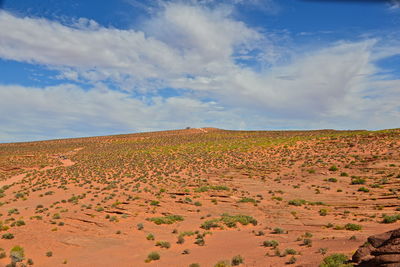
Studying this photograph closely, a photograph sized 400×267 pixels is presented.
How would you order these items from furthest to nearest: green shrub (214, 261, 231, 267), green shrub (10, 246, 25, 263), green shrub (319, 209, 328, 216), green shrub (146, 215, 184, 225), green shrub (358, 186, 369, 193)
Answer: green shrub (358, 186, 369, 193) → green shrub (146, 215, 184, 225) → green shrub (319, 209, 328, 216) → green shrub (10, 246, 25, 263) → green shrub (214, 261, 231, 267)

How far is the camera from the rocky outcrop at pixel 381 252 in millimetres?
7105

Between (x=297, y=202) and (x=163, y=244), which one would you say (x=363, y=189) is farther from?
(x=163, y=244)

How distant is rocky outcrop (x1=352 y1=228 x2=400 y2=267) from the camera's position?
7105 millimetres

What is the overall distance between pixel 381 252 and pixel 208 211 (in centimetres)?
1488

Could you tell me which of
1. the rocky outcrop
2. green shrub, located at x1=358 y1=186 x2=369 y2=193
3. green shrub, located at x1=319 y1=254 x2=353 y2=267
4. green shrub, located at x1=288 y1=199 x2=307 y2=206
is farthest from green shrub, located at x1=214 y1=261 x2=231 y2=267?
green shrub, located at x1=358 y1=186 x2=369 y2=193

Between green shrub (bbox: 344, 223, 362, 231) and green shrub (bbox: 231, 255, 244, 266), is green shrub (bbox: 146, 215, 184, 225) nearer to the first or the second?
green shrub (bbox: 231, 255, 244, 266)

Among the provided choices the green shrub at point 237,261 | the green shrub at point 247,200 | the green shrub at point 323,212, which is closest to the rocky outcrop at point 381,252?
the green shrub at point 237,261

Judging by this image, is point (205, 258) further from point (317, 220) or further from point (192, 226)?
point (317, 220)

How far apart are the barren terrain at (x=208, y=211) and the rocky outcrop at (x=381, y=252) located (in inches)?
63.3

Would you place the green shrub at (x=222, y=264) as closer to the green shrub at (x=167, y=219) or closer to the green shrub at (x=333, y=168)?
the green shrub at (x=167, y=219)

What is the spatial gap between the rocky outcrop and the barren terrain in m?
1.61

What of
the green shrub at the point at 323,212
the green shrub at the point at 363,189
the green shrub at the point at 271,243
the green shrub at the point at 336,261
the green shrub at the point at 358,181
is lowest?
the green shrub at the point at 271,243

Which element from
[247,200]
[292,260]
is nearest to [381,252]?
[292,260]

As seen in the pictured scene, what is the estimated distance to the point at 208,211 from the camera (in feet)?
71.0
